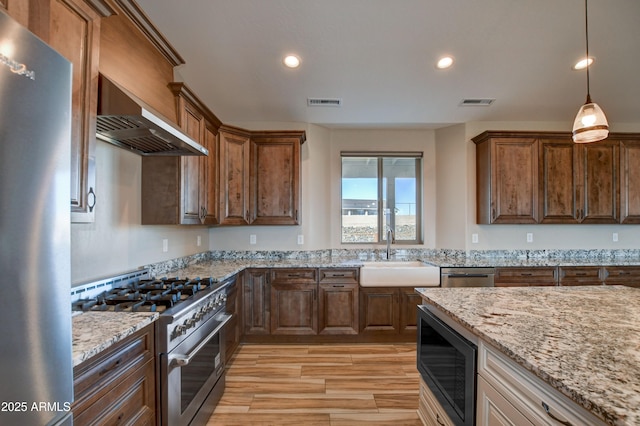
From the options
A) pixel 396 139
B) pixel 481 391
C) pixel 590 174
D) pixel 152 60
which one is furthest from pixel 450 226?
pixel 152 60

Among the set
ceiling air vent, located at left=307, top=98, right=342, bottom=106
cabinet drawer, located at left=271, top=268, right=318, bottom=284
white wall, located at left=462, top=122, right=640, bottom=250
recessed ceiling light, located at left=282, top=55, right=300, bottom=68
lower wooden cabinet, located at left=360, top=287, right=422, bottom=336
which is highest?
recessed ceiling light, located at left=282, top=55, right=300, bottom=68

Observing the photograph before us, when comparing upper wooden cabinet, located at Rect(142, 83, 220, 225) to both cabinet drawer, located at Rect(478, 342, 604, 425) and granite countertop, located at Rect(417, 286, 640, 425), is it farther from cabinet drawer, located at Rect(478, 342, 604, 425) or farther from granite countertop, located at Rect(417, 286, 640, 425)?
cabinet drawer, located at Rect(478, 342, 604, 425)

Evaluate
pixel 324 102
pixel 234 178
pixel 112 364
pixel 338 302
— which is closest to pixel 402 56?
pixel 324 102

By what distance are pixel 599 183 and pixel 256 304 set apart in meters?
4.35

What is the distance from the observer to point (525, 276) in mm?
3033

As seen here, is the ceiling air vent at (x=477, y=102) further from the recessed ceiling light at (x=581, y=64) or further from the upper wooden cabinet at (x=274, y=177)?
the upper wooden cabinet at (x=274, y=177)

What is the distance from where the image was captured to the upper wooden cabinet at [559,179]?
10.8 feet

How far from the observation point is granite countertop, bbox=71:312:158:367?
3.20 feet

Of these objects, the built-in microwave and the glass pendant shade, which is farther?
the glass pendant shade

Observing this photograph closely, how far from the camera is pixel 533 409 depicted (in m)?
0.92

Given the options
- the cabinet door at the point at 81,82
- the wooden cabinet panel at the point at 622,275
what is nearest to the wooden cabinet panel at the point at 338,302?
the cabinet door at the point at 81,82

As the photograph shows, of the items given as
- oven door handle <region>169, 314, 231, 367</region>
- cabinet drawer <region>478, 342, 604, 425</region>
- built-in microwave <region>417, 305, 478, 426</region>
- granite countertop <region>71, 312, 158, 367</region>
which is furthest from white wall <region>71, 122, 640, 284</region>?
cabinet drawer <region>478, 342, 604, 425</region>

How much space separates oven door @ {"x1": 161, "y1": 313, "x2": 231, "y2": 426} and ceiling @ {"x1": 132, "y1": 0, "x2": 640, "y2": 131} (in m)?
2.40

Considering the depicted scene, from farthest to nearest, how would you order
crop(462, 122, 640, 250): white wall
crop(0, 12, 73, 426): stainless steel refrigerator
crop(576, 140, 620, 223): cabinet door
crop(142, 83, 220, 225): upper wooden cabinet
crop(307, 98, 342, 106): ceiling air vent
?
crop(462, 122, 640, 250): white wall
crop(576, 140, 620, 223): cabinet door
crop(307, 98, 342, 106): ceiling air vent
crop(142, 83, 220, 225): upper wooden cabinet
crop(0, 12, 73, 426): stainless steel refrigerator
